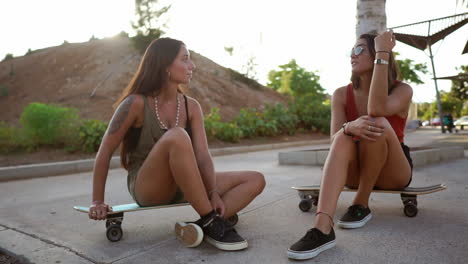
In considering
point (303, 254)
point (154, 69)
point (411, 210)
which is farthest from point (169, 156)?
point (411, 210)

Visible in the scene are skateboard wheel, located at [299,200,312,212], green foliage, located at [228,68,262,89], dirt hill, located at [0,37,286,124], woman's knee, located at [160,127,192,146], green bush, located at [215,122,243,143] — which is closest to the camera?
woman's knee, located at [160,127,192,146]

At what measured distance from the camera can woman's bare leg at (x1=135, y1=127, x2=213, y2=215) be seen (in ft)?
6.87

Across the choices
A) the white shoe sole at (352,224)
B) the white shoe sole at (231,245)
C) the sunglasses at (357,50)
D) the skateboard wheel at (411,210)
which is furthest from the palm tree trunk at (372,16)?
the white shoe sole at (231,245)

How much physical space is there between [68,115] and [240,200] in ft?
22.8

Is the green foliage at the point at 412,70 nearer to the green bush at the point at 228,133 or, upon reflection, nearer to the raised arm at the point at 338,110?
the green bush at the point at 228,133

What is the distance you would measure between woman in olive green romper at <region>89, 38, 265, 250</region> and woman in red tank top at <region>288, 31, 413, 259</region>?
530mm

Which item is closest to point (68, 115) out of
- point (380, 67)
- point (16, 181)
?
point (16, 181)

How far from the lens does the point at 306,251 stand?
1.92 m

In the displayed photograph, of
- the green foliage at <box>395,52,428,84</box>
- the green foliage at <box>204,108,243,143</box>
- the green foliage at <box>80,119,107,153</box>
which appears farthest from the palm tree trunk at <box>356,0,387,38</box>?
the green foliage at <box>395,52,428,84</box>

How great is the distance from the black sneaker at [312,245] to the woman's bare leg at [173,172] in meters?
0.58

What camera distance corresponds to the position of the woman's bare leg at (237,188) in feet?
8.01

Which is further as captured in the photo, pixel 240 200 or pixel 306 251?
pixel 240 200

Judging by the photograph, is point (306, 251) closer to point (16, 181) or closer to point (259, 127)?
point (16, 181)

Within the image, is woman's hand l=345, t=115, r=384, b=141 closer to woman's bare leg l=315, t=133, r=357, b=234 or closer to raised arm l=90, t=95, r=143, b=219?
woman's bare leg l=315, t=133, r=357, b=234
